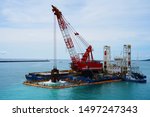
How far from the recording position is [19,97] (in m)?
18.0

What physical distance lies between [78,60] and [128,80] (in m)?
5.97

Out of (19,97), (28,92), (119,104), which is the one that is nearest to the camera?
(119,104)

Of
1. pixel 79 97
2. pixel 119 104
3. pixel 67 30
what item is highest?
pixel 67 30

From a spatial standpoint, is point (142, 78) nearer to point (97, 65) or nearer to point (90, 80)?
point (97, 65)

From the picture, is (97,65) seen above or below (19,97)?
above

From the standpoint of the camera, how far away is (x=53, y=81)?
23.6 meters

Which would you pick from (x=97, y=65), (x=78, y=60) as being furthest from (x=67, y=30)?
(x=97, y=65)

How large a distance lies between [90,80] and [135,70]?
28.7 ft

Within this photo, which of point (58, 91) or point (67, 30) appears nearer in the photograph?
point (58, 91)

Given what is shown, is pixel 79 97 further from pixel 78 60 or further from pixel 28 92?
pixel 78 60

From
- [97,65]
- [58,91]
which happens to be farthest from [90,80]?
[58,91]

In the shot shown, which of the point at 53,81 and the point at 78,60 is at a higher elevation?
the point at 78,60

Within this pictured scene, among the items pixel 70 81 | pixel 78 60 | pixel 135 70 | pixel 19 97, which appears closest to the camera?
pixel 19 97

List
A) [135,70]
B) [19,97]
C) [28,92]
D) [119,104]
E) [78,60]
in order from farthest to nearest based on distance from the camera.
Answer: [135,70], [78,60], [28,92], [19,97], [119,104]
